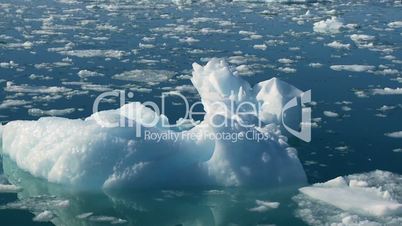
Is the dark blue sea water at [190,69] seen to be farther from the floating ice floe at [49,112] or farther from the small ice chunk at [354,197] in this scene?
the small ice chunk at [354,197]

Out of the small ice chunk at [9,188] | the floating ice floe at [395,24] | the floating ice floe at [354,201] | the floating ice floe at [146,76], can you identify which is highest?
the floating ice floe at [146,76]

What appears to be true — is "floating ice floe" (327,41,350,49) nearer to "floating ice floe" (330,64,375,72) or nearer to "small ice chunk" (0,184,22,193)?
"floating ice floe" (330,64,375,72)

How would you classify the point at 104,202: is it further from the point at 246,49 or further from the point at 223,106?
the point at 246,49

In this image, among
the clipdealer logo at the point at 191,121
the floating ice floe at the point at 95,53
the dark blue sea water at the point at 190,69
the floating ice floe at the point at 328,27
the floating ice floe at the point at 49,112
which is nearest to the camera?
the dark blue sea water at the point at 190,69

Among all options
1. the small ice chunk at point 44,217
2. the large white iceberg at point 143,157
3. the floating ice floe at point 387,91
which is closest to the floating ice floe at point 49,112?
the large white iceberg at point 143,157

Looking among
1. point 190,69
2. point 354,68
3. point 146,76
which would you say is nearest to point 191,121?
point 146,76

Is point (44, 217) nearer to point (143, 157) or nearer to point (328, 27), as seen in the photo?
point (143, 157)
